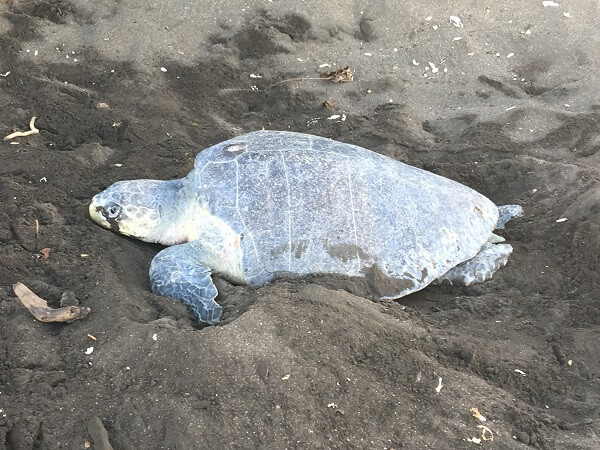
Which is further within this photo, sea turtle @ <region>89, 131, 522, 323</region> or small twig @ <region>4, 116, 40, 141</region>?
small twig @ <region>4, 116, 40, 141</region>

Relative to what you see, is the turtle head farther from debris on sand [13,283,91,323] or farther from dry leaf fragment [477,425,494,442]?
dry leaf fragment [477,425,494,442]

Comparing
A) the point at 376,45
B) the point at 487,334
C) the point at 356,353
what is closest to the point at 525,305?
the point at 487,334

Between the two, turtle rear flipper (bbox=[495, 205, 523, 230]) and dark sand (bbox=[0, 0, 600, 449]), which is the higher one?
dark sand (bbox=[0, 0, 600, 449])

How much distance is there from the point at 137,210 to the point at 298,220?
84 centimetres

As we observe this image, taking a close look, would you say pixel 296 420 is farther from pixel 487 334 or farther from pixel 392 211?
pixel 392 211

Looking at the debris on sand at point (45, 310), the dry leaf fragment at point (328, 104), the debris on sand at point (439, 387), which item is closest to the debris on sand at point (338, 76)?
the dry leaf fragment at point (328, 104)

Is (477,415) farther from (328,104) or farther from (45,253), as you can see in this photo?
(328,104)

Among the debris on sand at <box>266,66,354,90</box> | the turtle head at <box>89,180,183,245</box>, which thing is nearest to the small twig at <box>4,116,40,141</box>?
A: the turtle head at <box>89,180,183,245</box>

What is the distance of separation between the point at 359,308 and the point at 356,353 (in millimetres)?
274

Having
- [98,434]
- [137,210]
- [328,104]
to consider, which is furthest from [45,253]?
[328,104]

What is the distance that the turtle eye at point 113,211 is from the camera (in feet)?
9.04

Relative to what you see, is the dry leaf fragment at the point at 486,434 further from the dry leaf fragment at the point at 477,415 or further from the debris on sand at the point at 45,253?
the debris on sand at the point at 45,253

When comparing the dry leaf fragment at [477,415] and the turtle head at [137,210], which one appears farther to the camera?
the turtle head at [137,210]

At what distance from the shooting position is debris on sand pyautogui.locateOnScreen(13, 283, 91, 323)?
2.01m
